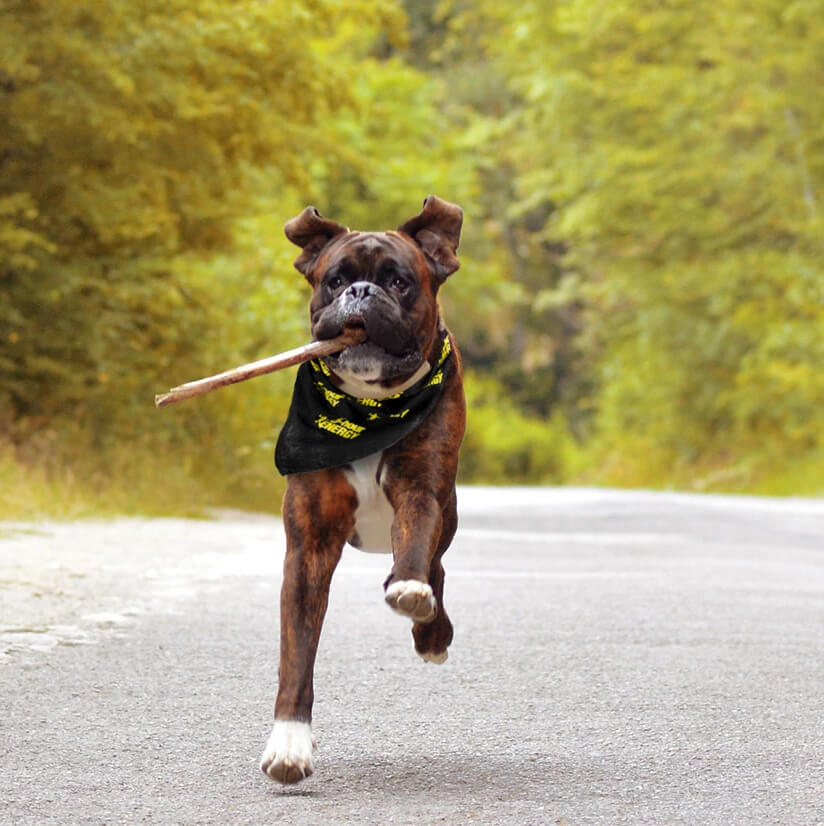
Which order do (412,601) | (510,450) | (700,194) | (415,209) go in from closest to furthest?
(412,601) → (700,194) → (415,209) → (510,450)

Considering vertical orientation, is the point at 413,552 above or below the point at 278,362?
below

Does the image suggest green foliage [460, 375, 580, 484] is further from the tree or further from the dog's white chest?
the dog's white chest

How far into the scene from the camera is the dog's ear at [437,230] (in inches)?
194

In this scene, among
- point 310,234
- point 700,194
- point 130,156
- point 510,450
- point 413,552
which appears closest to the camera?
point 413,552

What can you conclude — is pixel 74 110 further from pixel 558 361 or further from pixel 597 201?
Answer: pixel 558 361

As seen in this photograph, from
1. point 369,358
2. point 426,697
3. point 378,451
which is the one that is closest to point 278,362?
point 369,358

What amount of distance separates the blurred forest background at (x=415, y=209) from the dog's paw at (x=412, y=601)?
1000 cm

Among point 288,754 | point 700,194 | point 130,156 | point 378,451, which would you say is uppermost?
point 378,451

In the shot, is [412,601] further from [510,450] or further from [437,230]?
[510,450]

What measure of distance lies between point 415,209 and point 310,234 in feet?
123

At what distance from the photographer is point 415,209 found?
42281 mm

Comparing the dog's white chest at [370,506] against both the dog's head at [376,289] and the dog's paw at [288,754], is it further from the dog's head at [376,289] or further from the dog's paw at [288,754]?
the dog's paw at [288,754]

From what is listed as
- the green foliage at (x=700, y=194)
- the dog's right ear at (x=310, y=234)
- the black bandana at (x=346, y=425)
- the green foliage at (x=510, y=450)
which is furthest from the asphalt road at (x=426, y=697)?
the green foliage at (x=510, y=450)

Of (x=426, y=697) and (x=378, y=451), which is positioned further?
(x=426, y=697)
